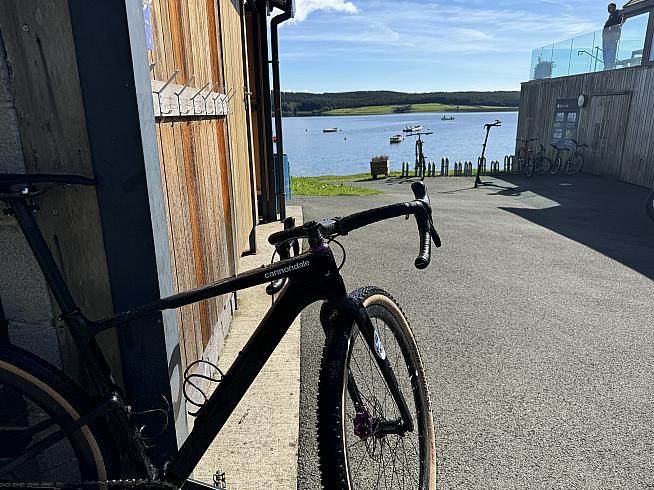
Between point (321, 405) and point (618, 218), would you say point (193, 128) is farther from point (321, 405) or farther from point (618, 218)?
point (618, 218)

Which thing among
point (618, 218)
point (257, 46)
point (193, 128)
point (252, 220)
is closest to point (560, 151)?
point (618, 218)

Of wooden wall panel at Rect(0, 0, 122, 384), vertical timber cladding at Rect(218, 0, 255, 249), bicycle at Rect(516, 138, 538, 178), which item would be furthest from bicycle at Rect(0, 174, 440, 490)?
bicycle at Rect(516, 138, 538, 178)

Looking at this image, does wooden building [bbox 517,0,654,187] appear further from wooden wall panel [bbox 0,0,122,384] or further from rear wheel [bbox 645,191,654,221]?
wooden wall panel [bbox 0,0,122,384]

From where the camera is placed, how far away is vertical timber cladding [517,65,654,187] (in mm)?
14038

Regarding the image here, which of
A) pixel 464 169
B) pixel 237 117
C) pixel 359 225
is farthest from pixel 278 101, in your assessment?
pixel 464 169

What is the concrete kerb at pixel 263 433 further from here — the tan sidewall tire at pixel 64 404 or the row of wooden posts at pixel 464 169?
the row of wooden posts at pixel 464 169

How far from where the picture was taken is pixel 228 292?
1.55 meters

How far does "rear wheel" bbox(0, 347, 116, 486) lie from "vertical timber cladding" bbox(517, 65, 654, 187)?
15.8m

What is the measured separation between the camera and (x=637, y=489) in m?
2.32

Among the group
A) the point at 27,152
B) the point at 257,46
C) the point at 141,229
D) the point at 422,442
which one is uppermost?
the point at 257,46

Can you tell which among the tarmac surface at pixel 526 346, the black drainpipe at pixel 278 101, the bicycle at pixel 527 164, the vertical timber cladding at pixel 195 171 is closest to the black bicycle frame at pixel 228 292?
the vertical timber cladding at pixel 195 171

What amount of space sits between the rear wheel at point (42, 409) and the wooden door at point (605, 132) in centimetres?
1727

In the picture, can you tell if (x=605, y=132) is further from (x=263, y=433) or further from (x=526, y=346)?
(x=263, y=433)

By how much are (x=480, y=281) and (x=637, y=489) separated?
3.33 meters
